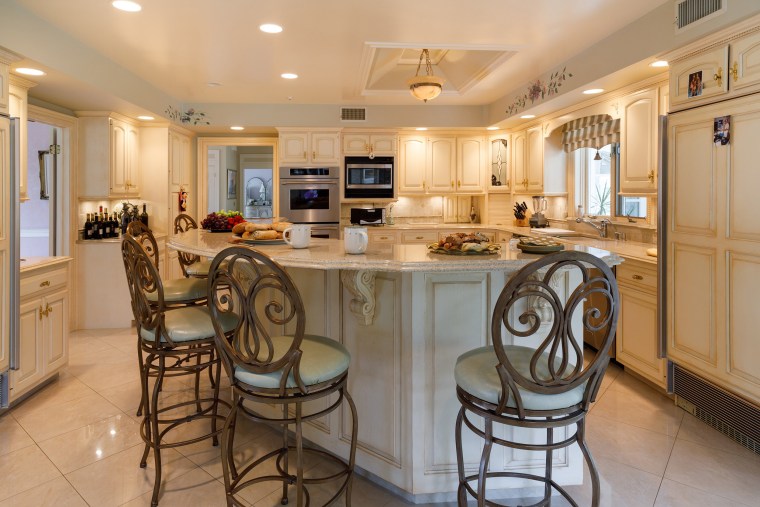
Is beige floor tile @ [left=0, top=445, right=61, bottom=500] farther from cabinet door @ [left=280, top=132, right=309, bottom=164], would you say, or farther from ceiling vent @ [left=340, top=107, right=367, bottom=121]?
ceiling vent @ [left=340, top=107, right=367, bottom=121]

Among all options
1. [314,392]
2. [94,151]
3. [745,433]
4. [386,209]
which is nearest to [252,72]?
[94,151]

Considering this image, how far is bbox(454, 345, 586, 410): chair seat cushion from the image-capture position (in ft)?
4.91

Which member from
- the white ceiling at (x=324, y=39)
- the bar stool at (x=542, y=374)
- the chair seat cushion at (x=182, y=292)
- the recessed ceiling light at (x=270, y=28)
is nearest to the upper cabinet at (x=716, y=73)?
the white ceiling at (x=324, y=39)

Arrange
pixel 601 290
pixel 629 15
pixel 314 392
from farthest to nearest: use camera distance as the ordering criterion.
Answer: pixel 629 15 < pixel 314 392 < pixel 601 290

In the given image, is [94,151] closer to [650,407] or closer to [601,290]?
[601,290]

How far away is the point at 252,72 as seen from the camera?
455 cm

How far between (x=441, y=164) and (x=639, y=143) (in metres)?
2.91

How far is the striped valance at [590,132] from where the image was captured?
417cm

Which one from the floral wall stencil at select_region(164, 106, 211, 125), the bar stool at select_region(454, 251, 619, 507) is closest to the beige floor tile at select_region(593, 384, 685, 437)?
the bar stool at select_region(454, 251, 619, 507)

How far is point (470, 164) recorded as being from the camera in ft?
20.9

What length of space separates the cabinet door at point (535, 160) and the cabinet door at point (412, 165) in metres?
1.35

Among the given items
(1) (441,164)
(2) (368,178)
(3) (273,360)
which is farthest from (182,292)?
(1) (441,164)

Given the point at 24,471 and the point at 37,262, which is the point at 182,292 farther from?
the point at 37,262

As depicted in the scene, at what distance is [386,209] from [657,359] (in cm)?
404
